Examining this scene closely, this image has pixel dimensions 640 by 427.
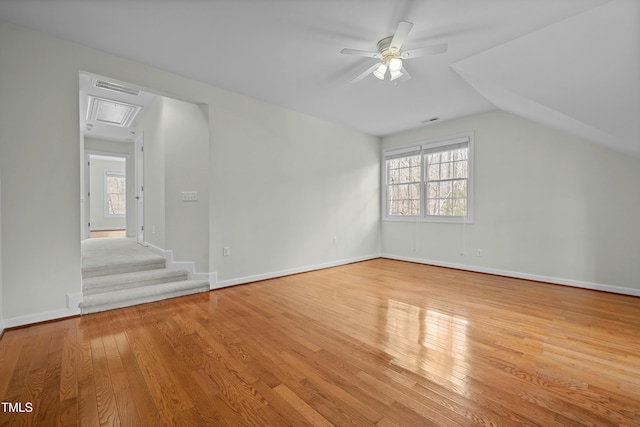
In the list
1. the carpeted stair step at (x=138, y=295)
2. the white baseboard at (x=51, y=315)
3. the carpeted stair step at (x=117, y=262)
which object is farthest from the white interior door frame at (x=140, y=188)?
the white baseboard at (x=51, y=315)

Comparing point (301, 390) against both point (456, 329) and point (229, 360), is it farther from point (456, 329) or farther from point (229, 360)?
point (456, 329)

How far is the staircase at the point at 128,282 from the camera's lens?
3.14 meters

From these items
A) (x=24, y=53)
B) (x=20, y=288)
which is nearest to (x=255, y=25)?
(x=24, y=53)

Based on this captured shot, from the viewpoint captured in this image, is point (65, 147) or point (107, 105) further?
point (107, 105)

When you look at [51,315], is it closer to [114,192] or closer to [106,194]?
[106,194]

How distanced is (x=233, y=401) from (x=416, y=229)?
16.4ft

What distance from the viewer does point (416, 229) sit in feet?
19.2

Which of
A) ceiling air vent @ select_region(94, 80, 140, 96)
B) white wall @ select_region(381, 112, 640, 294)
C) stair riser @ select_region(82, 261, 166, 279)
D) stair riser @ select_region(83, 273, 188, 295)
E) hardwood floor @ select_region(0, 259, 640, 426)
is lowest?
hardwood floor @ select_region(0, 259, 640, 426)

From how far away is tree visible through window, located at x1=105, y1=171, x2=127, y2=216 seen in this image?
10586 mm

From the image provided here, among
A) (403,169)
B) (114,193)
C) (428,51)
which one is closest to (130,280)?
(428,51)

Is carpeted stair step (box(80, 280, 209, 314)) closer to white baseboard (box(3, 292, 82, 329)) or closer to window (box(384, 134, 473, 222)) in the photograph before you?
white baseboard (box(3, 292, 82, 329))

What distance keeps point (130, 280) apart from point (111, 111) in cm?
363

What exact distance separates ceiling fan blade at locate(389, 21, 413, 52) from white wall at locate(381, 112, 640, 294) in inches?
124

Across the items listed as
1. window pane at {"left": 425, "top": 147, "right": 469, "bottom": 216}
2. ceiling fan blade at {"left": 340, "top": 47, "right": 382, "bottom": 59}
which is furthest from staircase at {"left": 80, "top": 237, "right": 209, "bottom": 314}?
window pane at {"left": 425, "top": 147, "right": 469, "bottom": 216}
